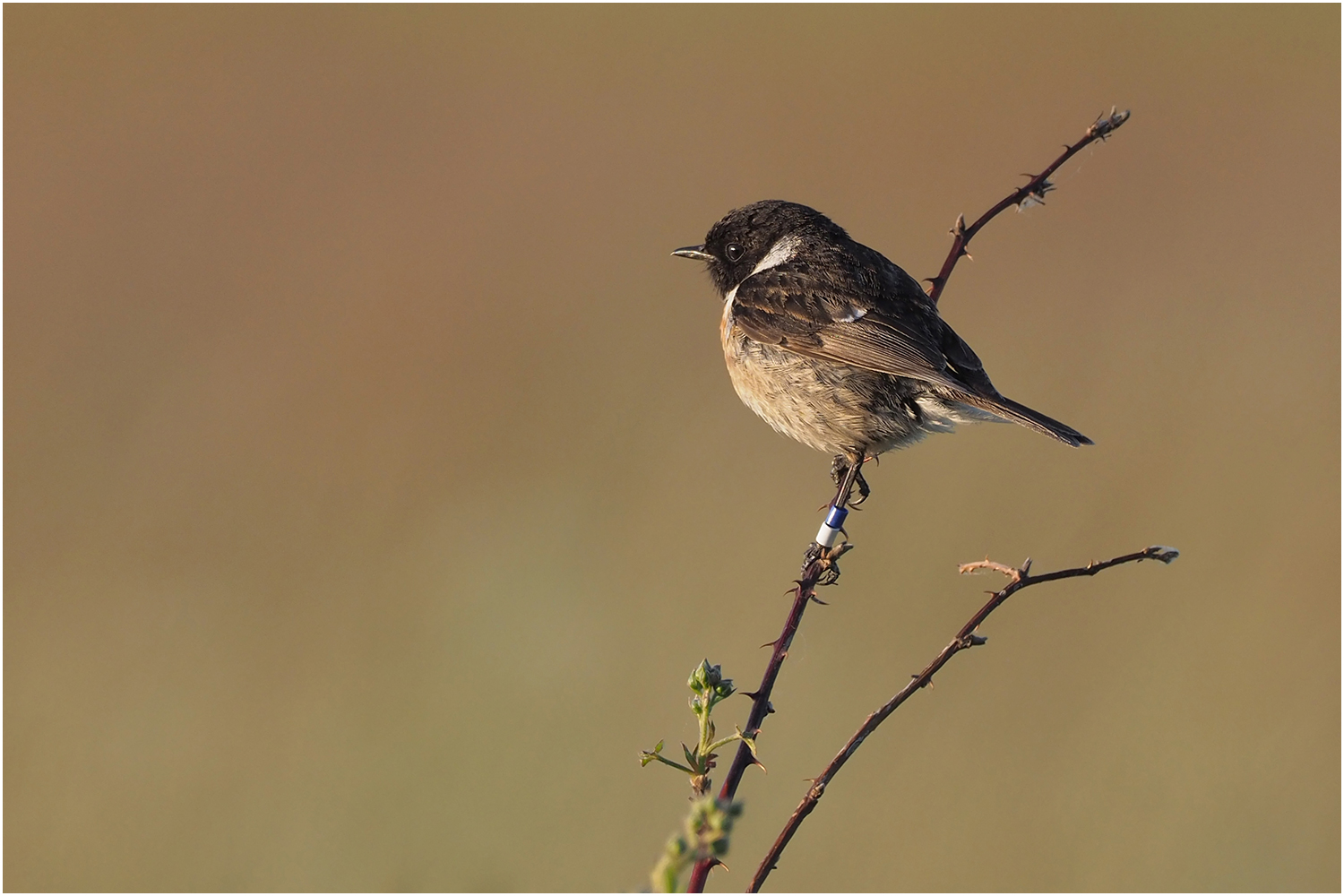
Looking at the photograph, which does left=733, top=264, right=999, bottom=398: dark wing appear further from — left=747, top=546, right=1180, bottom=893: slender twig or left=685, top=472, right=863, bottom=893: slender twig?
left=747, top=546, right=1180, bottom=893: slender twig

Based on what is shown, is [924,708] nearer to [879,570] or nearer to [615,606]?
[879,570]

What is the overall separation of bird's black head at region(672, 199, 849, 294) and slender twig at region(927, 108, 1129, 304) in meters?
1.43

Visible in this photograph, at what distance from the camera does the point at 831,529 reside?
2611 millimetres

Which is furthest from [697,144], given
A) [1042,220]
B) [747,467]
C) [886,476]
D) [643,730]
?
[643,730]

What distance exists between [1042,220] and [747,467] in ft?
14.8

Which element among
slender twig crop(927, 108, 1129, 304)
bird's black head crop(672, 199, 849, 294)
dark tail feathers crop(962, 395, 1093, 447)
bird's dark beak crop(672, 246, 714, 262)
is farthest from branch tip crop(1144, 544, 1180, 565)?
bird's dark beak crop(672, 246, 714, 262)

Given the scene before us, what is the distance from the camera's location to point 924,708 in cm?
553

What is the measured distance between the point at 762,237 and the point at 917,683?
3.04m

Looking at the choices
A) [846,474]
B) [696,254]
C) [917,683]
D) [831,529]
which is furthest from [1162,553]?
[696,254]

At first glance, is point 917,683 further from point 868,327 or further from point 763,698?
point 868,327

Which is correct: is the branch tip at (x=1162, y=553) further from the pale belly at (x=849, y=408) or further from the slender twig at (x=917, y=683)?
the pale belly at (x=849, y=408)

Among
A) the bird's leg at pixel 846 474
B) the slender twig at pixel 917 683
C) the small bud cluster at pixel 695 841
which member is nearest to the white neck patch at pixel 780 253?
the bird's leg at pixel 846 474

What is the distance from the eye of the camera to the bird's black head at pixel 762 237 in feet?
15.1

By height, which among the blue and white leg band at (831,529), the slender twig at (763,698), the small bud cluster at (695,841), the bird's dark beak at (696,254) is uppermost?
the bird's dark beak at (696,254)
